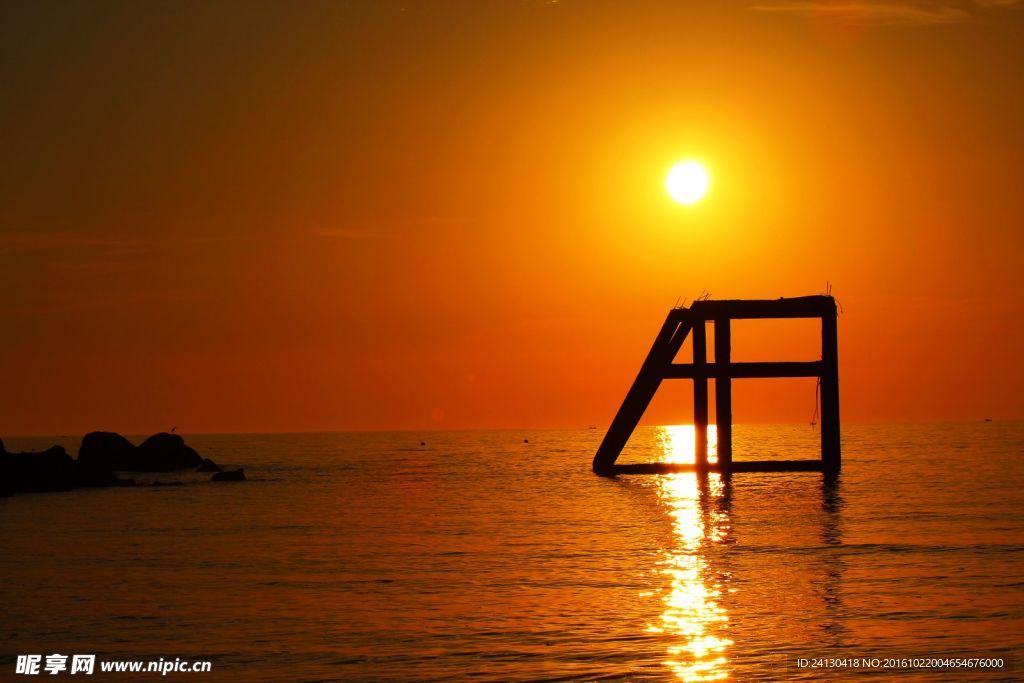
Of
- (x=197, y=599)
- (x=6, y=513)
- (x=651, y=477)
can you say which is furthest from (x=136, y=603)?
(x=651, y=477)

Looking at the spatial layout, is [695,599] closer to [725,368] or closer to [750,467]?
[725,368]

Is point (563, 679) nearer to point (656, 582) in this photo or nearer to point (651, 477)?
point (656, 582)

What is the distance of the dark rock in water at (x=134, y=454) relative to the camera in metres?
82.5

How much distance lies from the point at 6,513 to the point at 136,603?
2911 centimetres

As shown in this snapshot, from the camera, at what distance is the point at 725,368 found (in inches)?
2158

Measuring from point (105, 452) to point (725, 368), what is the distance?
48014 millimetres

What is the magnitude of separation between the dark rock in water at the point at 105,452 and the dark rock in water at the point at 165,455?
127 cm

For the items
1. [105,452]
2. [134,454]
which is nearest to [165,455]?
[134,454]

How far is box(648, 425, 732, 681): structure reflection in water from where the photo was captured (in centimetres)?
1833

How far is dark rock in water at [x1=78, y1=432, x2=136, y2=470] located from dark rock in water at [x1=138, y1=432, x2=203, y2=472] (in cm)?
127

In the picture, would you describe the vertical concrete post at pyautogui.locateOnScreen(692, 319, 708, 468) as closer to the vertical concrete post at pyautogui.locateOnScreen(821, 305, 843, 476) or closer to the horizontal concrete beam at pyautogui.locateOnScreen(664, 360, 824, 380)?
the horizontal concrete beam at pyautogui.locateOnScreen(664, 360, 824, 380)

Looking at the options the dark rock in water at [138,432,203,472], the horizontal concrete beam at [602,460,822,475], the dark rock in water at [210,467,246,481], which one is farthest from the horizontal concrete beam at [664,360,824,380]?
the dark rock in water at [138,432,203,472]

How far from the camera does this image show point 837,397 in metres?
55.4

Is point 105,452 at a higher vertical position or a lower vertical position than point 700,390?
higher
